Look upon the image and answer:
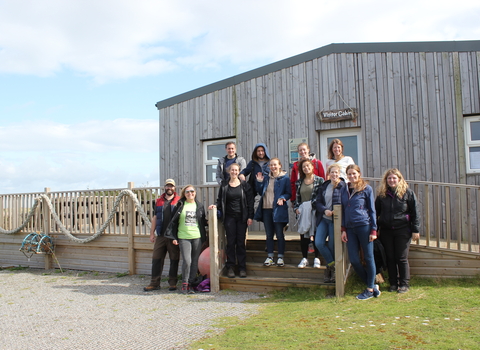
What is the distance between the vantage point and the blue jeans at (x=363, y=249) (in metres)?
5.82

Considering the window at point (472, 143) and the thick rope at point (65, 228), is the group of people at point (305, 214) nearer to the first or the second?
the thick rope at point (65, 228)

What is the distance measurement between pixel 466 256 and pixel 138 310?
4877 millimetres

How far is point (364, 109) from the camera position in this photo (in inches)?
347

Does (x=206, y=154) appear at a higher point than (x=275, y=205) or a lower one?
higher

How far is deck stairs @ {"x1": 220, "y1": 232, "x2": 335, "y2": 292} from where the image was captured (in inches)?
259

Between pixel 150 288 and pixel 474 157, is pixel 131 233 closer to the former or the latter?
pixel 150 288

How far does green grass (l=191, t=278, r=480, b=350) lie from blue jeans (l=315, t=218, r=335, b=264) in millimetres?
558

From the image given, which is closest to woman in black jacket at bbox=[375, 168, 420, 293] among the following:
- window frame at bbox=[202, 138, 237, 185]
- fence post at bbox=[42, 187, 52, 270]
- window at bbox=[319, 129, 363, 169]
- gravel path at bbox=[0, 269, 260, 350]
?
gravel path at bbox=[0, 269, 260, 350]

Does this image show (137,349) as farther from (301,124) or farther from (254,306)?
(301,124)

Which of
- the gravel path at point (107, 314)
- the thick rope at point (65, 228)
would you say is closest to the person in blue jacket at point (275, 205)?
the gravel path at point (107, 314)

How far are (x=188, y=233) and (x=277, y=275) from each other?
5.17 feet

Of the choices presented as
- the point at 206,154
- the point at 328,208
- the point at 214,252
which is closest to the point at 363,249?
the point at 328,208

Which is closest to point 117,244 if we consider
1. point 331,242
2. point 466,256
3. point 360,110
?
point 331,242

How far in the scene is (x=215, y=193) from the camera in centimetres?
805
